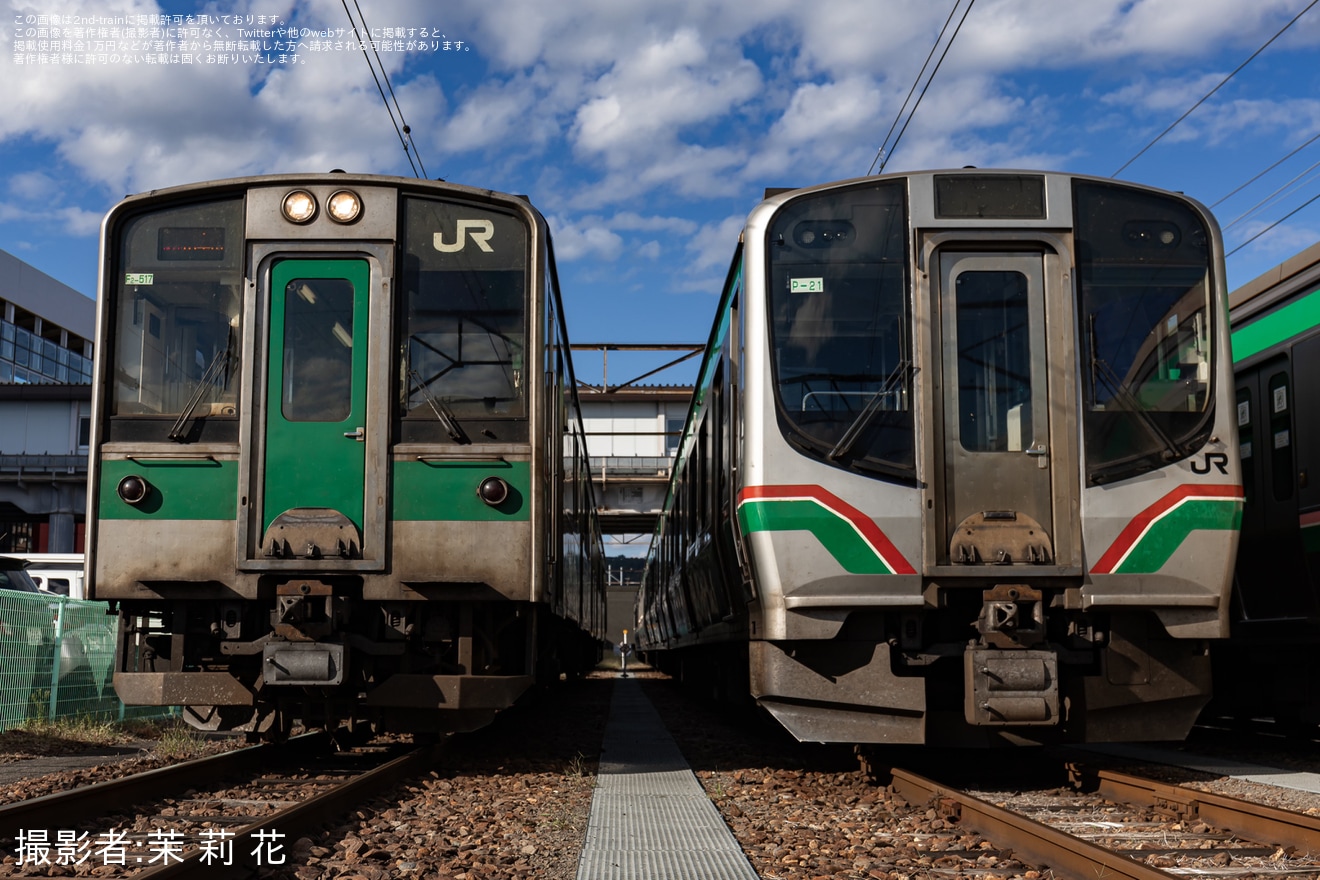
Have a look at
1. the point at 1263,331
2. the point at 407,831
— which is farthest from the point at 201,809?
the point at 1263,331

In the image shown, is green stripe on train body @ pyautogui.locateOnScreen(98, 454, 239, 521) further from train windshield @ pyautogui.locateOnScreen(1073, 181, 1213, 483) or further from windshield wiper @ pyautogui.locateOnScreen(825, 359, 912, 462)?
train windshield @ pyautogui.locateOnScreen(1073, 181, 1213, 483)

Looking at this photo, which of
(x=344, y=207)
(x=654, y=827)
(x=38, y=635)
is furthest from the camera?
(x=38, y=635)

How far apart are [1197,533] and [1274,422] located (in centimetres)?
327

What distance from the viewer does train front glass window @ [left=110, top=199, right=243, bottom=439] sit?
7043 mm

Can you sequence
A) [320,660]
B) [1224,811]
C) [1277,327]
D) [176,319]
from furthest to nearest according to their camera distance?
1. [1277,327]
2. [176,319]
3. [320,660]
4. [1224,811]

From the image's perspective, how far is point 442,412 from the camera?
706cm

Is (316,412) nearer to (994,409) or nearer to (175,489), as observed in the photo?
(175,489)

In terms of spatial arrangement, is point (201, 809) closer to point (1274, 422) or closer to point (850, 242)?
point (850, 242)

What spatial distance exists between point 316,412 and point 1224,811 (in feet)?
16.6

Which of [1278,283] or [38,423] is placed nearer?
[1278,283]

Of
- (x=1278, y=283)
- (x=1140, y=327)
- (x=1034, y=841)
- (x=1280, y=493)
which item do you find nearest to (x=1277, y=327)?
Result: (x=1278, y=283)

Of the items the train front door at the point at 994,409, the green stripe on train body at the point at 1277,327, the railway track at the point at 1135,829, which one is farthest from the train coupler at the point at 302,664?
the green stripe on train body at the point at 1277,327

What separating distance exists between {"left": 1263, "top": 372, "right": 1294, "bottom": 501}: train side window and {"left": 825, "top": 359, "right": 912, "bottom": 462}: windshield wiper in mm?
3913

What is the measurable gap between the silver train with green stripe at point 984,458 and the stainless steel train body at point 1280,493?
2478mm
